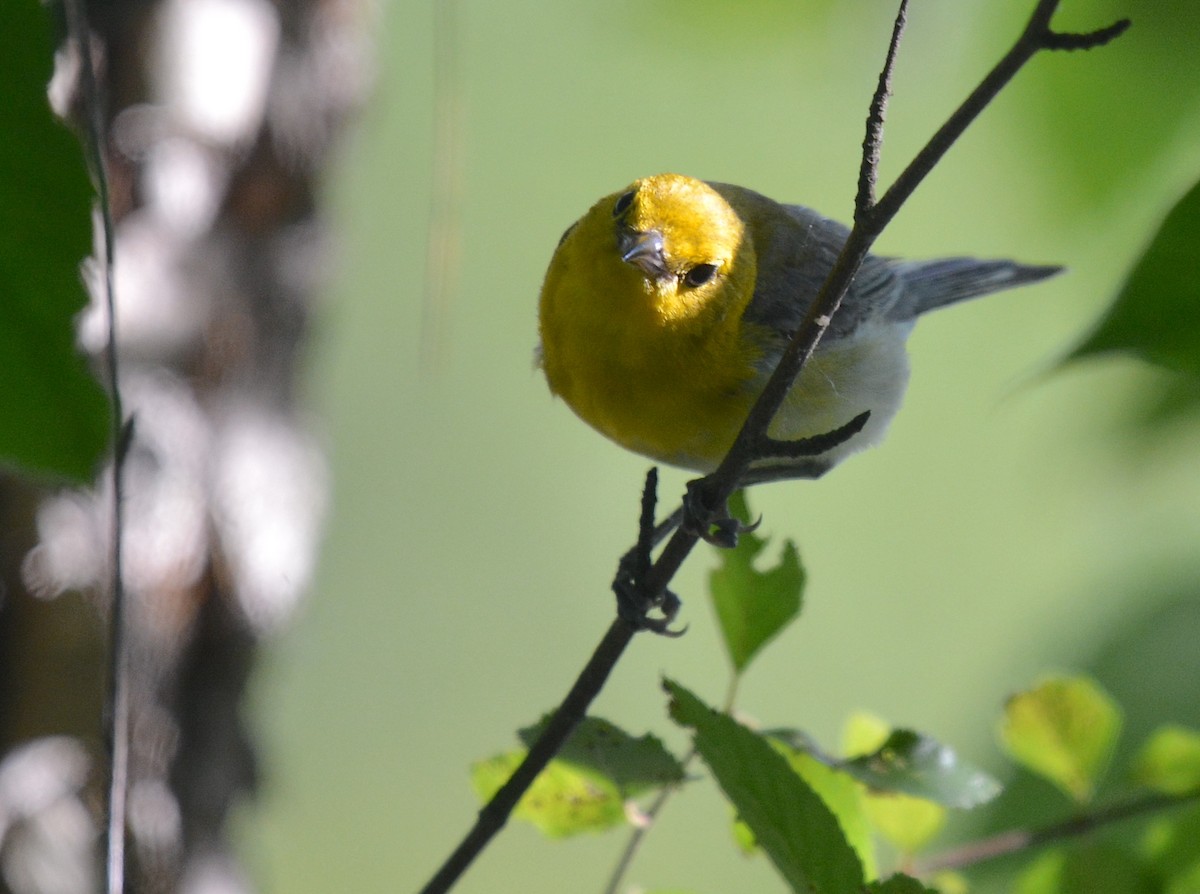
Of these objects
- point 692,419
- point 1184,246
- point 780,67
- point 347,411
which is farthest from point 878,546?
point 1184,246

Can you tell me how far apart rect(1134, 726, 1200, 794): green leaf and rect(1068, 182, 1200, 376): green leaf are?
540mm

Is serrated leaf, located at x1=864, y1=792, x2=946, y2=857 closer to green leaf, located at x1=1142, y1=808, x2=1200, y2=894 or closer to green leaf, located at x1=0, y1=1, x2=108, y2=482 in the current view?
green leaf, located at x1=1142, y1=808, x2=1200, y2=894

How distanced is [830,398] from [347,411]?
2.75 meters

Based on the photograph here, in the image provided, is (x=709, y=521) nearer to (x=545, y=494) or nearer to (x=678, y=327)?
(x=678, y=327)

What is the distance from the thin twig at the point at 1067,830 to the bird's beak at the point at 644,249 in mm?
627

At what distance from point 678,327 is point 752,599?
0.52m

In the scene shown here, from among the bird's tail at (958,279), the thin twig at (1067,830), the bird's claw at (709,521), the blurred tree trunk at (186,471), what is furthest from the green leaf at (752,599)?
the bird's tail at (958,279)

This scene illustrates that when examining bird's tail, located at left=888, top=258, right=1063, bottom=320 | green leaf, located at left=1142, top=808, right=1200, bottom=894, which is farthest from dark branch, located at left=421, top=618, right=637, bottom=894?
bird's tail, located at left=888, top=258, right=1063, bottom=320

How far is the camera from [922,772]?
80 centimetres

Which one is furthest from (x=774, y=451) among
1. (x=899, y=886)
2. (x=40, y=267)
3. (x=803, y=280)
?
(x=803, y=280)

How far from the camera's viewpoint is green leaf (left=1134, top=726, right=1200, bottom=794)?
91cm

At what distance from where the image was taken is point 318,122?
2010 millimetres

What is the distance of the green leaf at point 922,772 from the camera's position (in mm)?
774

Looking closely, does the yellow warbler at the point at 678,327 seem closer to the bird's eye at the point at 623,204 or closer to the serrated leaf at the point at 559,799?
the bird's eye at the point at 623,204
